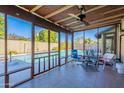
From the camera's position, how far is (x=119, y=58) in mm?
8836

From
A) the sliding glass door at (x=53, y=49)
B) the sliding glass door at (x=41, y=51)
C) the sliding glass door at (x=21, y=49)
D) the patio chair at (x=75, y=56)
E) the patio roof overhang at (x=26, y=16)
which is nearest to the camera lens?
the patio roof overhang at (x=26, y=16)

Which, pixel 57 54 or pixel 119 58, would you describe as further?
pixel 119 58

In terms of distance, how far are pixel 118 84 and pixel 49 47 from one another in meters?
3.41

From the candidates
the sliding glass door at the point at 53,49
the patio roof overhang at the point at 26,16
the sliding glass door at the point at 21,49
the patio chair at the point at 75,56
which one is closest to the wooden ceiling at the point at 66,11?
the patio roof overhang at the point at 26,16

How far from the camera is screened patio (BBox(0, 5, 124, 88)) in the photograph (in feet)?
14.4

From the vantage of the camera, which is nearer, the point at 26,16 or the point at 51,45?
the point at 26,16

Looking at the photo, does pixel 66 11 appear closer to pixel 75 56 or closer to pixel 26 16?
pixel 26 16

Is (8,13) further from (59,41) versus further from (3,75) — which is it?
(59,41)

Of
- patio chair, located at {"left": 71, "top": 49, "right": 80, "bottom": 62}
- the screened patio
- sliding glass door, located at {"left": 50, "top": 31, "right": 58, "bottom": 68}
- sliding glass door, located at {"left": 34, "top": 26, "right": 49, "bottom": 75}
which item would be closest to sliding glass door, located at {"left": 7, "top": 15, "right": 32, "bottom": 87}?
the screened patio

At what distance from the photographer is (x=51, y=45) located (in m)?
7.31

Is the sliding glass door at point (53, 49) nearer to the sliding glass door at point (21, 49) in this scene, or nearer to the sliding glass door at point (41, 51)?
the sliding glass door at point (41, 51)

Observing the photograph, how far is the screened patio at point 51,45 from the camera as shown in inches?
173

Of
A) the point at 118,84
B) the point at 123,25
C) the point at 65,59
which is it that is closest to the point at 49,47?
Result: the point at 65,59

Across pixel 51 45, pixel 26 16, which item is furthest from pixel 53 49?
pixel 26 16
